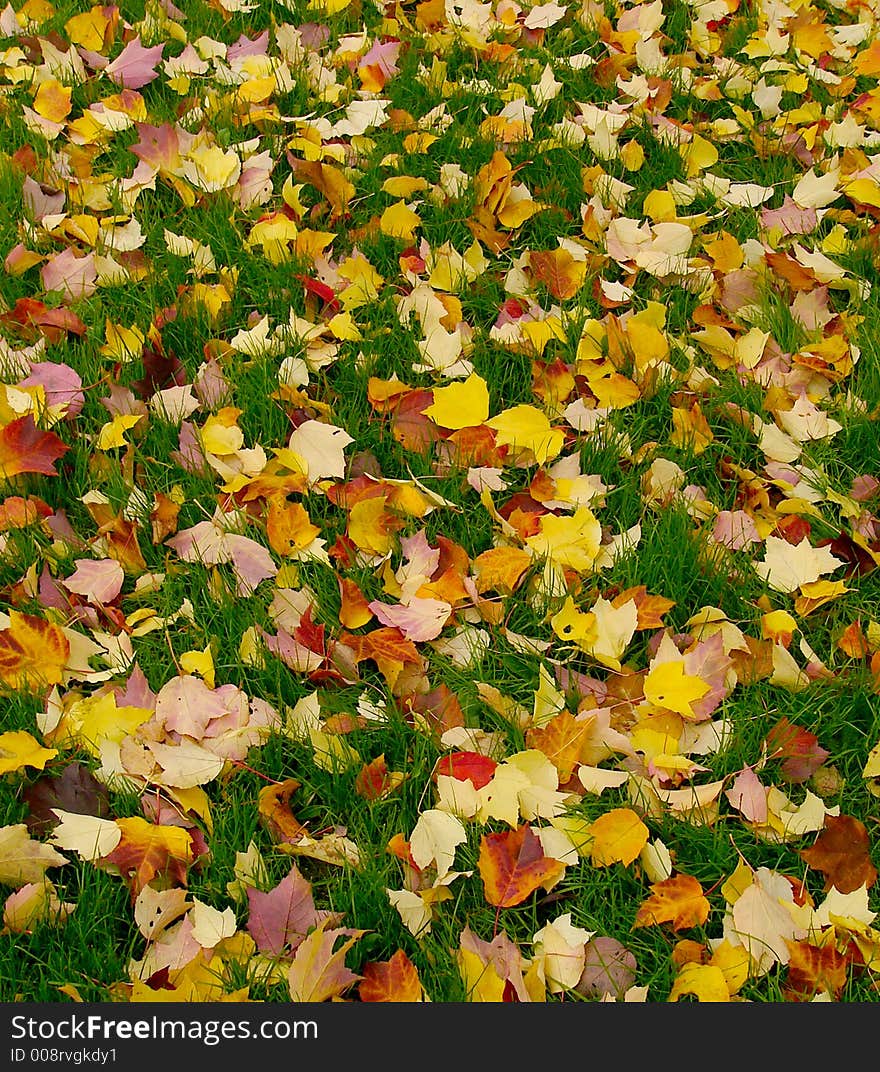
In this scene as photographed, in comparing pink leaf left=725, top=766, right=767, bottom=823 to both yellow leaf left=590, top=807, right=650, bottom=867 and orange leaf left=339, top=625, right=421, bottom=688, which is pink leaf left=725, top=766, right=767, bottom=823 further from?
orange leaf left=339, top=625, right=421, bottom=688

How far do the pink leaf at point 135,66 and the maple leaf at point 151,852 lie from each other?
102 inches

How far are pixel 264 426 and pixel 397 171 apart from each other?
111 centimetres

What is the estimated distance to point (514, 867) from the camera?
5.51ft

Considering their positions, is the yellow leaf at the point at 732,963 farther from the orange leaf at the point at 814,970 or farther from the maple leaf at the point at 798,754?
the maple leaf at the point at 798,754

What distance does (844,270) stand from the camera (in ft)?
9.09

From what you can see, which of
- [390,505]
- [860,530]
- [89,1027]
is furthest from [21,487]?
[860,530]

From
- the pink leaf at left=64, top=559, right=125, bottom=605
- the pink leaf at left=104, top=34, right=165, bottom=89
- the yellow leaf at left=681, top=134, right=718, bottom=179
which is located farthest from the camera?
the pink leaf at left=104, top=34, right=165, bottom=89

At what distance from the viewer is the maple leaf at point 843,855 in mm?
1670

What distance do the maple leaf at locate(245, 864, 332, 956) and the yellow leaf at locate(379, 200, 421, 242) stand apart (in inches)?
71.3

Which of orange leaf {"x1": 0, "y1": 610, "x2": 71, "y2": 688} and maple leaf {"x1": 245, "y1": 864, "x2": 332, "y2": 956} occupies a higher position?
orange leaf {"x1": 0, "y1": 610, "x2": 71, "y2": 688}

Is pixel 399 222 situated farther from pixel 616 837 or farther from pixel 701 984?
pixel 701 984

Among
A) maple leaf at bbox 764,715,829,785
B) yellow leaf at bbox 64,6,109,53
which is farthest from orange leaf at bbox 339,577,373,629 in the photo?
yellow leaf at bbox 64,6,109,53

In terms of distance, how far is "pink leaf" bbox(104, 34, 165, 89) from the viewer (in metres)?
3.45

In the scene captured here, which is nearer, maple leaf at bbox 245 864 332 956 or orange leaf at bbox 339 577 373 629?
maple leaf at bbox 245 864 332 956
